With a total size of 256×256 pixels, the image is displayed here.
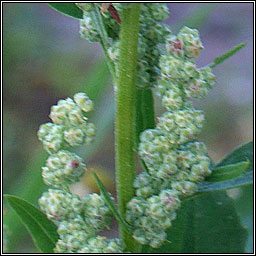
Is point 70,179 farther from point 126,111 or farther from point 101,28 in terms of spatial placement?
point 101,28

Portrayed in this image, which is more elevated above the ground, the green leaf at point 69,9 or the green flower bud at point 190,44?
the green leaf at point 69,9

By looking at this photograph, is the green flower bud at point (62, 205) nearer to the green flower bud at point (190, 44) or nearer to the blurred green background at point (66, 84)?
the green flower bud at point (190, 44)

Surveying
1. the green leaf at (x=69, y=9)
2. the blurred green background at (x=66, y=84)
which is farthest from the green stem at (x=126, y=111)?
the blurred green background at (x=66, y=84)

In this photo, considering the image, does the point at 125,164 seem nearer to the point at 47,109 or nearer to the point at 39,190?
the point at 39,190

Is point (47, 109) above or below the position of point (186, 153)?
above

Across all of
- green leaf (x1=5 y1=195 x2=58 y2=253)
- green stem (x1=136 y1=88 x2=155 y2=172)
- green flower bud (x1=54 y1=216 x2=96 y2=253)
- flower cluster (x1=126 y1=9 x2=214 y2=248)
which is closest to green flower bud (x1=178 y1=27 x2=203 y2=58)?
flower cluster (x1=126 y1=9 x2=214 y2=248)

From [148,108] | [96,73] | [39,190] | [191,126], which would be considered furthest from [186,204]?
[96,73]

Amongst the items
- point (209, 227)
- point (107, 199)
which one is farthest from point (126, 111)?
point (209, 227)
